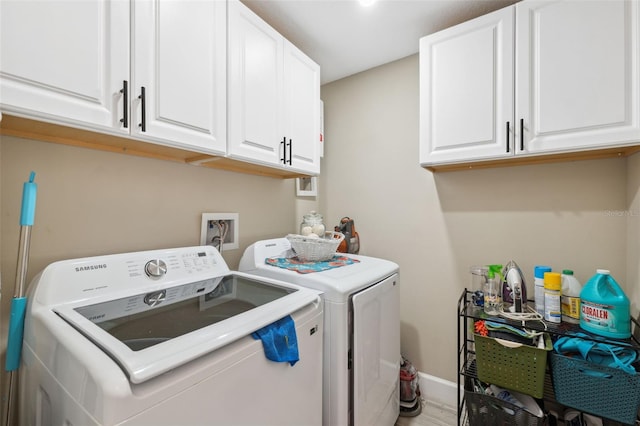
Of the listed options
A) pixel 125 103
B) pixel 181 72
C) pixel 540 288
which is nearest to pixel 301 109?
pixel 181 72

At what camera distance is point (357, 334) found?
4.33ft

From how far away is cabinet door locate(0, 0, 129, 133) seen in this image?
0.80m

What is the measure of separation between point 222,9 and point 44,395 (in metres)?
1.59

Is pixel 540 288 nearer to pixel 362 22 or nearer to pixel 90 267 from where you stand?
pixel 362 22

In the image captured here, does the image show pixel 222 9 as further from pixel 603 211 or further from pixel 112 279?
pixel 603 211

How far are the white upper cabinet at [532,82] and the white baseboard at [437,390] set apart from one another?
5.08 feet

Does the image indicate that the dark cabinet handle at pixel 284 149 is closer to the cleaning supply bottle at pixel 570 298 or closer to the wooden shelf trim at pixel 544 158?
the wooden shelf trim at pixel 544 158

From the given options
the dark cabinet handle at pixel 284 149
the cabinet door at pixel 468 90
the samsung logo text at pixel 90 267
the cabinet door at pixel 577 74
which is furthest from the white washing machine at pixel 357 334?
the cabinet door at pixel 577 74

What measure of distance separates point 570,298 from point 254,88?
1938mm

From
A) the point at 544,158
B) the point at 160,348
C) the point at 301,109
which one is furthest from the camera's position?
the point at 301,109

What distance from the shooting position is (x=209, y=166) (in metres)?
1.70

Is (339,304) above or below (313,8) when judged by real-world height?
below

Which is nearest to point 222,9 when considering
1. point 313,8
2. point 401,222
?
point 313,8

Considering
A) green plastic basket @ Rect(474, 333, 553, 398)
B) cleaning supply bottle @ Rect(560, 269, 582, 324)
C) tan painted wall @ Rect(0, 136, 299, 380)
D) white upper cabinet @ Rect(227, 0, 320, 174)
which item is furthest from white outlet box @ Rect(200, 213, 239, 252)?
cleaning supply bottle @ Rect(560, 269, 582, 324)
